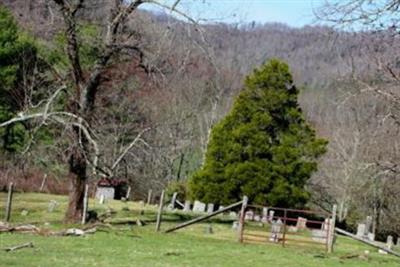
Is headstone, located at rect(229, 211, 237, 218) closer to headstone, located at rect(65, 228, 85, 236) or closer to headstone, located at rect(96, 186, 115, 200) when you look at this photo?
headstone, located at rect(96, 186, 115, 200)

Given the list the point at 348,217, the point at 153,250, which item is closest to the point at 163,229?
the point at 153,250

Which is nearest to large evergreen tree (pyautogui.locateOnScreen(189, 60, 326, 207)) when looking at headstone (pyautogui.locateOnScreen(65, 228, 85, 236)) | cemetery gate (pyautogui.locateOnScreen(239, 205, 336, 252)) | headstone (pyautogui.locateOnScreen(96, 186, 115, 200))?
headstone (pyautogui.locateOnScreen(96, 186, 115, 200))

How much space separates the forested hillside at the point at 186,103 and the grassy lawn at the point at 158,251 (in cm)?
249

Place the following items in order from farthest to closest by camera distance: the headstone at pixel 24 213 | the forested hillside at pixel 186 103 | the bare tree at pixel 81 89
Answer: the headstone at pixel 24 213
the bare tree at pixel 81 89
the forested hillside at pixel 186 103

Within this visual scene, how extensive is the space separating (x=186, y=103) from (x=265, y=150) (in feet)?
81.1

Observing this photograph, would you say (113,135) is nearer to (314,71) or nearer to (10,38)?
(10,38)

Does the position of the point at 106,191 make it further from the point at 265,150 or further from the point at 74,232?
the point at 74,232

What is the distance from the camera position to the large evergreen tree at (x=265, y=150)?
36750 mm

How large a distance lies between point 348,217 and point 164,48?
73.6ft

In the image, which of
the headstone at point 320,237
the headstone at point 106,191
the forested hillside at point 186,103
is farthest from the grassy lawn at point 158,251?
the headstone at point 106,191

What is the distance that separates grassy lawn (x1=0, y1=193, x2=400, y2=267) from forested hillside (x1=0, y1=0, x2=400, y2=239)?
2.49m

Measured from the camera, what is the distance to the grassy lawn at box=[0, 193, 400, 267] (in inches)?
617

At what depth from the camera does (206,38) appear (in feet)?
79.7

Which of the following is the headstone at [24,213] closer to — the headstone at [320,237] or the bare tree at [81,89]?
the bare tree at [81,89]
